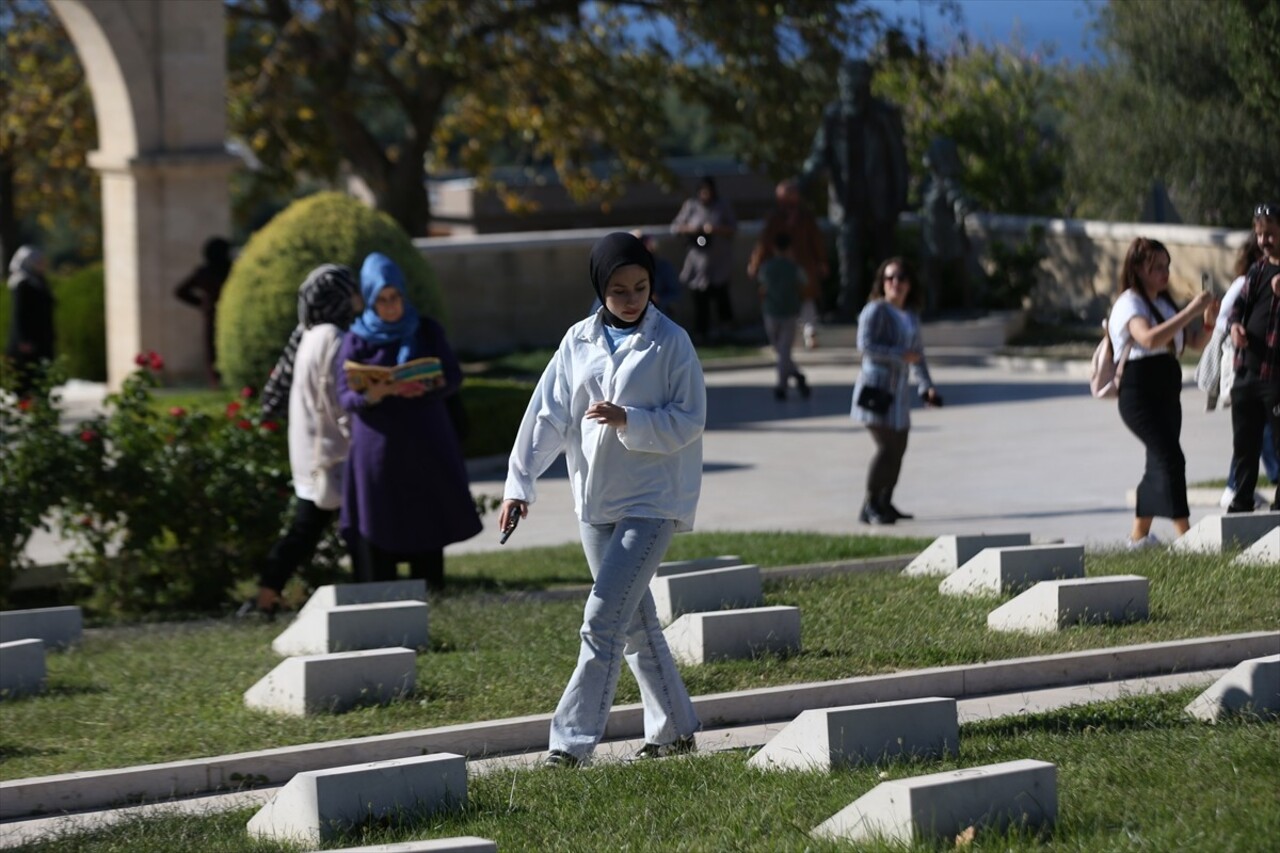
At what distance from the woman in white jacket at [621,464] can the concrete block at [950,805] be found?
1364 mm

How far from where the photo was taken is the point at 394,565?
10.1m

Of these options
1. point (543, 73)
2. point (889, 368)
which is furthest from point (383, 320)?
point (543, 73)

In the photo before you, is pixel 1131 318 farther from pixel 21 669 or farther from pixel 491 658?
pixel 21 669

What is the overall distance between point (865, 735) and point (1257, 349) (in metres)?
5.10

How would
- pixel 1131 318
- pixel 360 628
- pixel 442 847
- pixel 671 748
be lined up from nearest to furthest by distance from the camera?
pixel 442 847 < pixel 671 748 < pixel 360 628 < pixel 1131 318

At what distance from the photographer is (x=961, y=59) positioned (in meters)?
36.1

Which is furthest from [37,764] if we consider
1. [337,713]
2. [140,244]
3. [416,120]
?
[416,120]

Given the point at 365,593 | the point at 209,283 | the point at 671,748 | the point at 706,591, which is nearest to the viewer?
the point at 671,748

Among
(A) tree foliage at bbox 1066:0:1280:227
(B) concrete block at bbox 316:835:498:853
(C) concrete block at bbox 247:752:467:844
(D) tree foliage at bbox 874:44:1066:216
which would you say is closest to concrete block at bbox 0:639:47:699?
(C) concrete block at bbox 247:752:467:844

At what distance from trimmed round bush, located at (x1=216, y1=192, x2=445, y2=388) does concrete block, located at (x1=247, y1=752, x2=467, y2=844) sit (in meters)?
11.5

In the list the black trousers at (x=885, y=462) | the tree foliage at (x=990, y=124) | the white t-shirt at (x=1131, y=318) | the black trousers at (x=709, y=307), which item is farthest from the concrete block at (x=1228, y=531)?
the tree foliage at (x=990, y=124)

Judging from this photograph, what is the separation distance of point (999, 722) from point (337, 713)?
7.77ft

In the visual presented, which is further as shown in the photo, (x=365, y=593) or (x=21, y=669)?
(x=365, y=593)

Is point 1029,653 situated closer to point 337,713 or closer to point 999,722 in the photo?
point 999,722
